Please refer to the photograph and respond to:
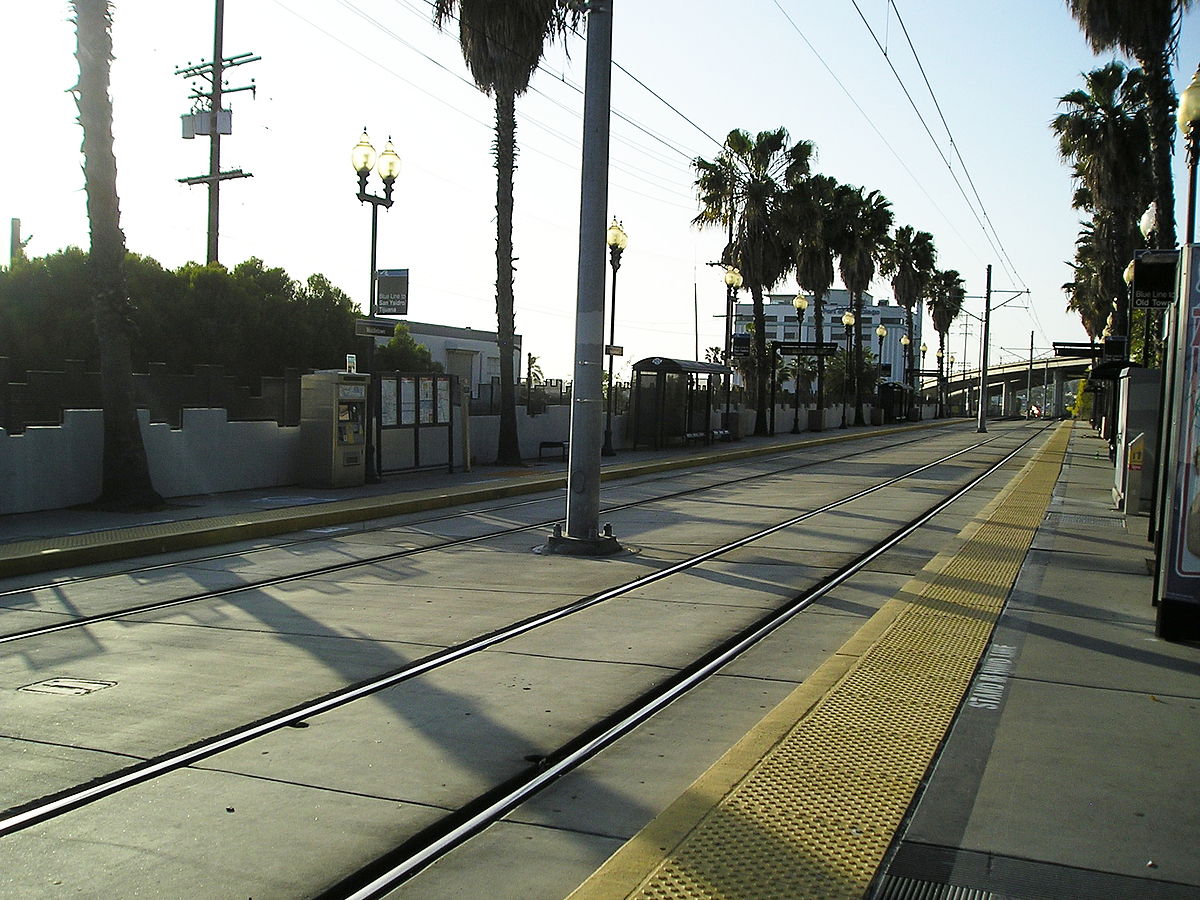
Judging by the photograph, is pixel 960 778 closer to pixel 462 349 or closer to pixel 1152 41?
pixel 1152 41

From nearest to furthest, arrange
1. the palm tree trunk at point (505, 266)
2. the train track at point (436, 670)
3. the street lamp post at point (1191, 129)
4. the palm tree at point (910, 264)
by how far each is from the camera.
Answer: the train track at point (436, 670) < the street lamp post at point (1191, 129) < the palm tree trunk at point (505, 266) < the palm tree at point (910, 264)

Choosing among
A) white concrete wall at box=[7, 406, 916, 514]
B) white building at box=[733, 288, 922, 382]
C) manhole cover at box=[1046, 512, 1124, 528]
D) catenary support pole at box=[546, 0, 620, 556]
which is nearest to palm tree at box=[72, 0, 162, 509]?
white concrete wall at box=[7, 406, 916, 514]

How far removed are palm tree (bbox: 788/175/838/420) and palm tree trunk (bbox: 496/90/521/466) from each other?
20979mm

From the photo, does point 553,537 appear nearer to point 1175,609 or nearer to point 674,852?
point 1175,609

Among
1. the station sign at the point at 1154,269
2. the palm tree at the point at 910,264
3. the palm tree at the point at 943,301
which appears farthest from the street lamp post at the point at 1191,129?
the palm tree at the point at 943,301

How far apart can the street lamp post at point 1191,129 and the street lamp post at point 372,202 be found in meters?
13.0

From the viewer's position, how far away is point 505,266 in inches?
1024

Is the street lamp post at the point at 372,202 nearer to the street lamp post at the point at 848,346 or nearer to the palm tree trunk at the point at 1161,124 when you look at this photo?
the palm tree trunk at the point at 1161,124

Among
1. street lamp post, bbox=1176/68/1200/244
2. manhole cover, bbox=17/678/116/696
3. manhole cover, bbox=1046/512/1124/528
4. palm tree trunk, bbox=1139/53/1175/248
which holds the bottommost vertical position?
manhole cover, bbox=17/678/116/696

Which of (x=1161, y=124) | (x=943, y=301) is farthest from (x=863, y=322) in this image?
(x=1161, y=124)

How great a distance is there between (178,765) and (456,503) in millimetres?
13180

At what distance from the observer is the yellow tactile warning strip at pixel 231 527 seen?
468 inches

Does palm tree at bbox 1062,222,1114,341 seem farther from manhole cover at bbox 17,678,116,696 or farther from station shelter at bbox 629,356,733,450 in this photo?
manhole cover at bbox 17,678,116,696

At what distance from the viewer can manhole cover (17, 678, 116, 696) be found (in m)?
6.98
